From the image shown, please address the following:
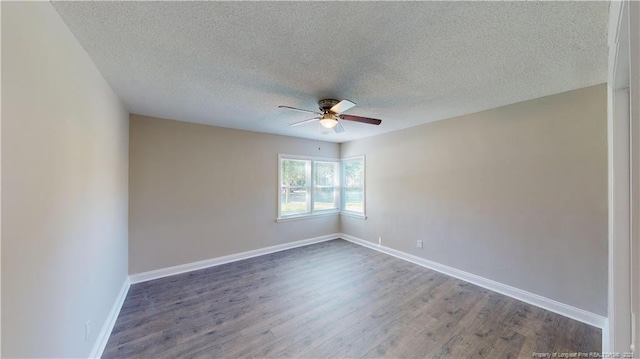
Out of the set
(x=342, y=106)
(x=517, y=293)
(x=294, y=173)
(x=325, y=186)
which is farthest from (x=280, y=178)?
(x=517, y=293)

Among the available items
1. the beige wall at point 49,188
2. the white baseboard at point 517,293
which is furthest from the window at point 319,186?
the beige wall at point 49,188

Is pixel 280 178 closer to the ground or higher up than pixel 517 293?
higher up

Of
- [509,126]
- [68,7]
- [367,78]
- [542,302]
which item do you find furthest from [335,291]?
[68,7]

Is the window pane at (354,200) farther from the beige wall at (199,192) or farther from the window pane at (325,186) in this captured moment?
the beige wall at (199,192)

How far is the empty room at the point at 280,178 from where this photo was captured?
1.32 meters

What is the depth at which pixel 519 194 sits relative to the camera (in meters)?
2.86

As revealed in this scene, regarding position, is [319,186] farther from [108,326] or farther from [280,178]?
[108,326]

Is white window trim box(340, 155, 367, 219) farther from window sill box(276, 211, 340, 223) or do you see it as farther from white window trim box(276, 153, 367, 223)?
window sill box(276, 211, 340, 223)

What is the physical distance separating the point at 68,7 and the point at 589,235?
4544mm

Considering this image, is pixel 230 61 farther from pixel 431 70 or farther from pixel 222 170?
pixel 222 170

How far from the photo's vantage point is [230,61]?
1.92m

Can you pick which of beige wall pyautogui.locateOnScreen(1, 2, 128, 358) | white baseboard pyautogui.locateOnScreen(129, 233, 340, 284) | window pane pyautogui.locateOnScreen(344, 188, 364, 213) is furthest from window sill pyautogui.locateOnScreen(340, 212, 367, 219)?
beige wall pyautogui.locateOnScreen(1, 2, 128, 358)

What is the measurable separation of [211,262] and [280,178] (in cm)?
191

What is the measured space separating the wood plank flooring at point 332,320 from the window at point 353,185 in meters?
1.97
